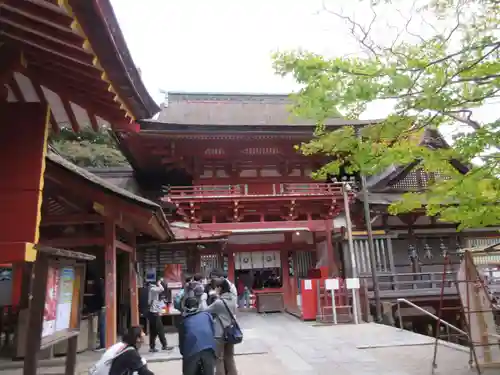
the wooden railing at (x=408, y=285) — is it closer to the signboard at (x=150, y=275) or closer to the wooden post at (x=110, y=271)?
the signboard at (x=150, y=275)

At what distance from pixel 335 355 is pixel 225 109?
14227 mm

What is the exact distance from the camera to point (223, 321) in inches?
219

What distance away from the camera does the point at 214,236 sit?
13.5 m

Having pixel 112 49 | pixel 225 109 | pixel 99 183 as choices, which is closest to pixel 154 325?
pixel 99 183

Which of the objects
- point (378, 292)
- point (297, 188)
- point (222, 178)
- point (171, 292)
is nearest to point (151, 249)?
point (171, 292)

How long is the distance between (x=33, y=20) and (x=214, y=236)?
1104cm

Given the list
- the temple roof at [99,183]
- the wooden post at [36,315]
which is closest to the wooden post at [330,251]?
the temple roof at [99,183]

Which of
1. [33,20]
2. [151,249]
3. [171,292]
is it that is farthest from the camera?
[151,249]

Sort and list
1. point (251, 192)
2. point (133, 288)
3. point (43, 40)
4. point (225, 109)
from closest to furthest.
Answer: point (43, 40), point (133, 288), point (251, 192), point (225, 109)

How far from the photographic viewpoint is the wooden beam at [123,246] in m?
8.64

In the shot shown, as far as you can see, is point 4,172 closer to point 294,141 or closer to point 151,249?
point 151,249

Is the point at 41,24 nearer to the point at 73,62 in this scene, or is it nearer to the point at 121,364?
the point at 73,62

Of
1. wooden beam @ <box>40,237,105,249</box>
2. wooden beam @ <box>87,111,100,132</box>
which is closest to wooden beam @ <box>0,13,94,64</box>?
wooden beam @ <box>87,111,100,132</box>

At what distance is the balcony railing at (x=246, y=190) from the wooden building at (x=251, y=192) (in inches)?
1.5
